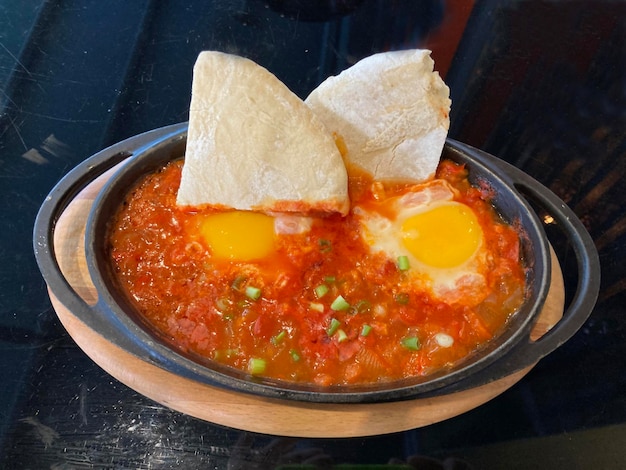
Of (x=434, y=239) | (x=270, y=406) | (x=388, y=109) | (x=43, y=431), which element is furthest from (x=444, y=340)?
(x=43, y=431)

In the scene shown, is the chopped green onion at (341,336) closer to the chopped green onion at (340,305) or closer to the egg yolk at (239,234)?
the chopped green onion at (340,305)

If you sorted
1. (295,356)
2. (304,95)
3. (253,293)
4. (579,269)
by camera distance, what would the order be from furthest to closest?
(304,95) → (579,269) → (253,293) → (295,356)

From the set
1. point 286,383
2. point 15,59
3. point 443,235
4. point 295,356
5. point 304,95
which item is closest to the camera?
point 286,383

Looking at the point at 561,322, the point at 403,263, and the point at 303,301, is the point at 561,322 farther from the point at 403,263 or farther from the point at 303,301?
the point at 303,301

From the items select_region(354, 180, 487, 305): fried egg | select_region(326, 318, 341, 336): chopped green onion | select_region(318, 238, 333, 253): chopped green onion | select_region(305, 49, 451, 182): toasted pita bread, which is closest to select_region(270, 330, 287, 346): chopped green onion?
select_region(326, 318, 341, 336): chopped green onion

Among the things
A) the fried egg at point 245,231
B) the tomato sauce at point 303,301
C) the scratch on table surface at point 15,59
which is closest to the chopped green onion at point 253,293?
the tomato sauce at point 303,301

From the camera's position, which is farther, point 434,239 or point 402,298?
point 434,239

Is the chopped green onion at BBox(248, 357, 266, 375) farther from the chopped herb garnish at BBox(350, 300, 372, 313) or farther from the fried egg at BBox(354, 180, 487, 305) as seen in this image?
the fried egg at BBox(354, 180, 487, 305)
